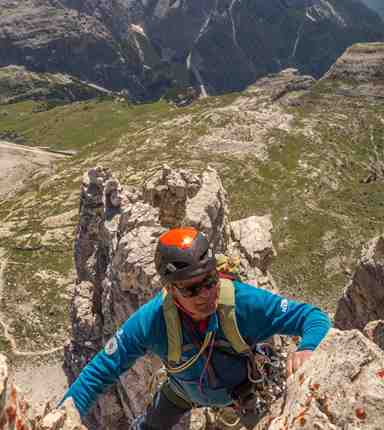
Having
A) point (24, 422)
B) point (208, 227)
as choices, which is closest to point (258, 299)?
point (24, 422)

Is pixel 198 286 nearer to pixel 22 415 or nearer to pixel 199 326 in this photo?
pixel 199 326

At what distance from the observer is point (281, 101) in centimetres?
11844

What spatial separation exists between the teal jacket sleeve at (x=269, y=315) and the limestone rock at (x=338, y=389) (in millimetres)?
1019

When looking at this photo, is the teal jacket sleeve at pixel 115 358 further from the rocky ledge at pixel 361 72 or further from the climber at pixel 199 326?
the rocky ledge at pixel 361 72

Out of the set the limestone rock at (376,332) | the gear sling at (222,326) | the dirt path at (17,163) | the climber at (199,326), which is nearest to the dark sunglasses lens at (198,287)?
the climber at (199,326)

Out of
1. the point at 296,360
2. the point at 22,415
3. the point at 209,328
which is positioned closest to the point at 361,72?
the point at 209,328

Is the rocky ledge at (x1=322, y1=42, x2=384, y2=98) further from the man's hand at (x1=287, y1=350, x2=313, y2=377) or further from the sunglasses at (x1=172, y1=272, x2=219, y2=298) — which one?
the man's hand at (x1=287, y1=350, x2=313, y2=377)

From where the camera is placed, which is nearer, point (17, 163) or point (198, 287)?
point (198, 287)

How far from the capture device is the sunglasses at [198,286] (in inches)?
318

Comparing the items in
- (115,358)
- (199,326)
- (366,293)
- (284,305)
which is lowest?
(366,293)

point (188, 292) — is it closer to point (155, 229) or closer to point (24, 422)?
point (24, 422)

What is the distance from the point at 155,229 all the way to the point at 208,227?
3986mm

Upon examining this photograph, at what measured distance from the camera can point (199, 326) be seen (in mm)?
8586

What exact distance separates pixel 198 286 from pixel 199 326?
1.05 m
